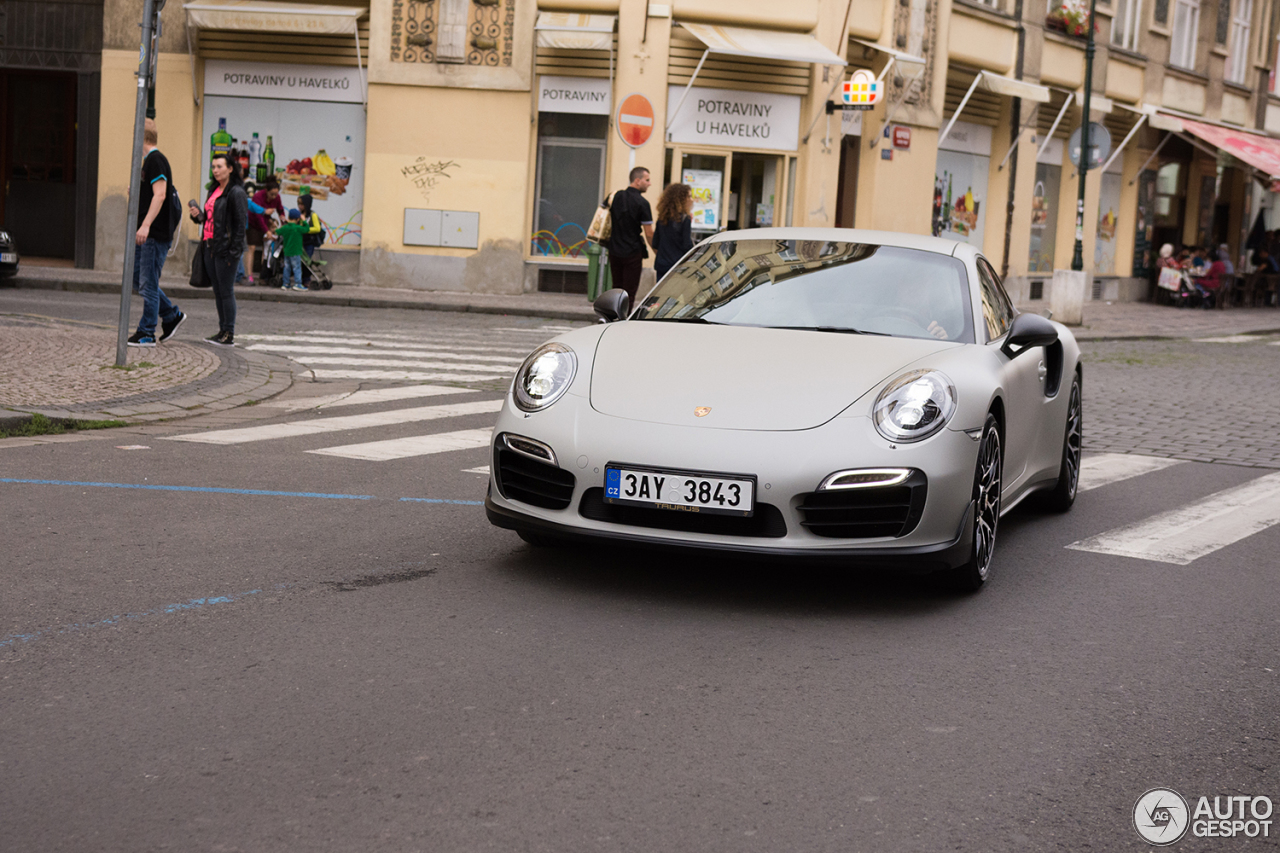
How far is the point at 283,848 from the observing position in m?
3.06

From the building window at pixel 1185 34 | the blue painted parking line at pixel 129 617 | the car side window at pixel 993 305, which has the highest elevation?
the building window at pixel 1185 34

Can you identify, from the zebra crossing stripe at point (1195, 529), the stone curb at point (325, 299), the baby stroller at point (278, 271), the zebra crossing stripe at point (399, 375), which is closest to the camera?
the zebra crossing stripe at point (1195, 529)

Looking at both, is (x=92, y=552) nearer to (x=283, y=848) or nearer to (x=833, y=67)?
(x=283, y=848)

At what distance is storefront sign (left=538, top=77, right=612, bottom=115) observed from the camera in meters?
24.0

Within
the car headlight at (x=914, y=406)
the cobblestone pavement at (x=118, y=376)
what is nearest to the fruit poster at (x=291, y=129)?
the cobblestone pavement at (x=118, y=376)

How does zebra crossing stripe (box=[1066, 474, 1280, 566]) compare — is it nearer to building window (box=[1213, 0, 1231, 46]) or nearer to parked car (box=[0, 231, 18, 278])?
parked car (box=[0, 231, 18, 278])

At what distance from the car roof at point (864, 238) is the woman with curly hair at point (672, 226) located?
850 cm

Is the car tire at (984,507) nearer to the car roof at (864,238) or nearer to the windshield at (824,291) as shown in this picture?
the windshield at (824,291)

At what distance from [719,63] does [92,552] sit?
1979 centimetres

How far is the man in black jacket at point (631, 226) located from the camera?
16219mm

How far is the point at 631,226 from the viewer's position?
640 inches

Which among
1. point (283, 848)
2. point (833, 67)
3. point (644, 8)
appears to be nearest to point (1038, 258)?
point (833, 67)

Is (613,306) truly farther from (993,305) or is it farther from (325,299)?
(325,299)

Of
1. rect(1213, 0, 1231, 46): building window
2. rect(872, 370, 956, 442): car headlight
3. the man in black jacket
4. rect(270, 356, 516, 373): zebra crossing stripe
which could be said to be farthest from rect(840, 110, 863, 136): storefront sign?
rect(872, 370, 956, 442): car headlight
